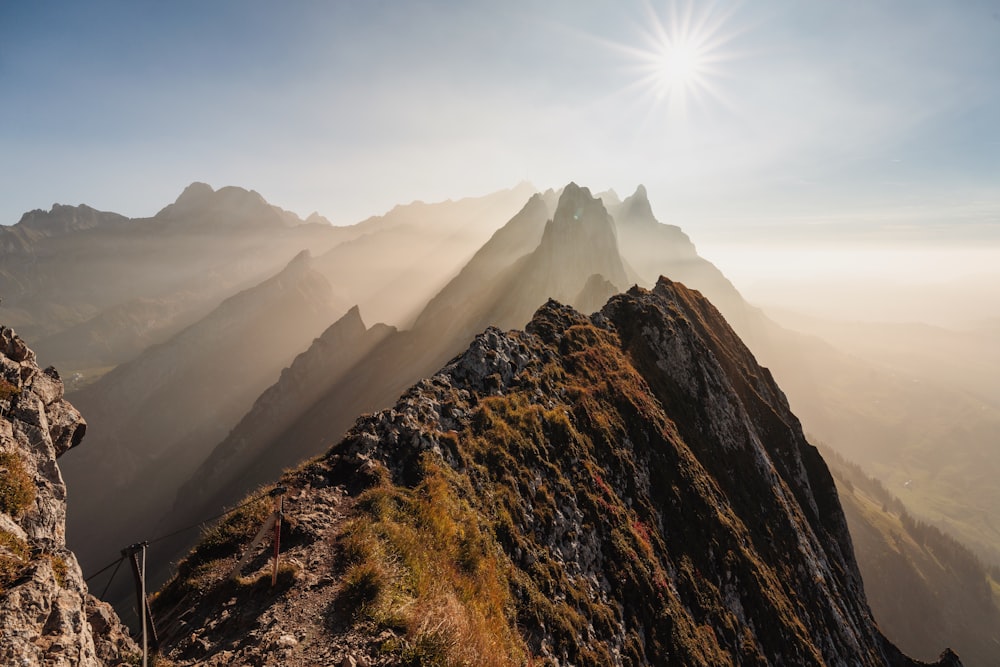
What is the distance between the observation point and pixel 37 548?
32.7 ft

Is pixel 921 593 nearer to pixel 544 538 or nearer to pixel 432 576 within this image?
pixel 544 538

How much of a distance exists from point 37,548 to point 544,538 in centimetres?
1705

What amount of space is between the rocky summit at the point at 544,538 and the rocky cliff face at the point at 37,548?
1.93 meters

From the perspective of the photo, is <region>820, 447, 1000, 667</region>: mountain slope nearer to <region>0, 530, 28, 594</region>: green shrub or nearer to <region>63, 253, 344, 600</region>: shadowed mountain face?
<region>0, 530, 28, 594</region>: green shrub

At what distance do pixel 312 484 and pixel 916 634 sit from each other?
228981mm

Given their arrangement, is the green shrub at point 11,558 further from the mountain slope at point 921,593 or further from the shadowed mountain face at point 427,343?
the mountain slope at point 921,593

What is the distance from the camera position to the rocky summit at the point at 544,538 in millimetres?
11094

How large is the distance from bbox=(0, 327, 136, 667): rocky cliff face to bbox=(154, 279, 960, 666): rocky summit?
1.93m

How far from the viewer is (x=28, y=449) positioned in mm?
12797

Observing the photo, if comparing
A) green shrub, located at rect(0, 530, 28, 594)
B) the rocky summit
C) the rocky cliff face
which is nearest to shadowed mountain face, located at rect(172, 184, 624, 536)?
the rocky summit

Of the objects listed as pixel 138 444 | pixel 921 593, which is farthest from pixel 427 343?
pixel 921 593

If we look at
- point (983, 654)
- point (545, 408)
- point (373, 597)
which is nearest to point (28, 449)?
point (373, 597)

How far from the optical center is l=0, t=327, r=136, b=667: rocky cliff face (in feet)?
25.9

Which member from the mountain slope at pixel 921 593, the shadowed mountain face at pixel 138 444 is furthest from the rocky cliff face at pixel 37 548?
the mountain slope at pixel 921 593
